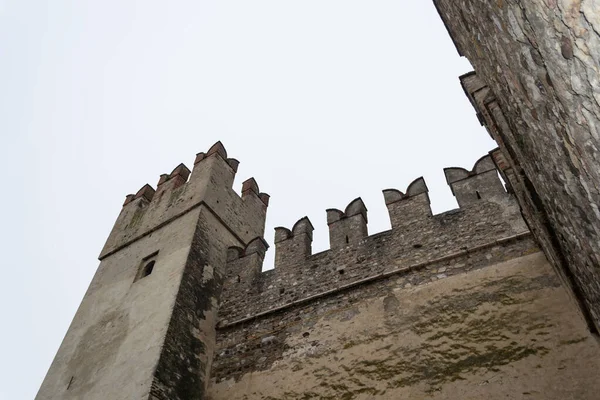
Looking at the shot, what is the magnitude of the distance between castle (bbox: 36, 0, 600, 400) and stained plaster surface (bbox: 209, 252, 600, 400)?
0.01 m

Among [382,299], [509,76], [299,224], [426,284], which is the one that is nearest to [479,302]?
[426,284]

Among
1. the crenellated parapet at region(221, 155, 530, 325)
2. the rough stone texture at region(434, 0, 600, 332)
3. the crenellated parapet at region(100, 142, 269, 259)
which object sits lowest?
the rough stone texture at region(434, 0, 600, 332)

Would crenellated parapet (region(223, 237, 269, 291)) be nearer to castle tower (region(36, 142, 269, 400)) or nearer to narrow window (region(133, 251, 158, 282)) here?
castle tower (region(36, 142, 269, 400))

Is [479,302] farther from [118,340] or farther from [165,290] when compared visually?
[118,340]

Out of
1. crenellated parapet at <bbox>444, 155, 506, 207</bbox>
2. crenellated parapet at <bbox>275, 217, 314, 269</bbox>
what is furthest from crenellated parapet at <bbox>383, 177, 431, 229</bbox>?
crenellated parapet at <bbox>275, 217, 314, 269</bbox>

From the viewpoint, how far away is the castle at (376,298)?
11.0 ft

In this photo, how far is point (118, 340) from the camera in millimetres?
6352

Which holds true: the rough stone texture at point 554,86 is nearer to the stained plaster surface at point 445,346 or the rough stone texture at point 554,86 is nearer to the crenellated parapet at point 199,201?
the stained plaster surface at point 445,346

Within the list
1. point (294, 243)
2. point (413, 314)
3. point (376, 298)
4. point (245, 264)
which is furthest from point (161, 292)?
point (413, 314)

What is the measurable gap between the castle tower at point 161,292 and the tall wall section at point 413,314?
433 millimetres

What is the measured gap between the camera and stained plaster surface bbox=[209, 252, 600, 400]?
4.28 metres

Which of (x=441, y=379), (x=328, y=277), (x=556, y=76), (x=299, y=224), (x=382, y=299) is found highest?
(x=299, y=224)

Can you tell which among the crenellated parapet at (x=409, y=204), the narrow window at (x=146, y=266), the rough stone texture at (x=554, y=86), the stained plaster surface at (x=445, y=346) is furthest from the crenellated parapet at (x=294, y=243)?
the rough stone texture at (x=554, y=86)

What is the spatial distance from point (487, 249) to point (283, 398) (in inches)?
110
